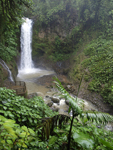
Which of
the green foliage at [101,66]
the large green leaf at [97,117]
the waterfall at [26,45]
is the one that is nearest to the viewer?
the large green leaf at [97,117]

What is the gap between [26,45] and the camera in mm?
17469

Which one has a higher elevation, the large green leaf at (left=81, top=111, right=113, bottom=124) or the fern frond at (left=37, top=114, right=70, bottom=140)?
the large green leaf at (left=81, top=111, right=113, bottom=124)

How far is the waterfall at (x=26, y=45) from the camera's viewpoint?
17109 millimetres

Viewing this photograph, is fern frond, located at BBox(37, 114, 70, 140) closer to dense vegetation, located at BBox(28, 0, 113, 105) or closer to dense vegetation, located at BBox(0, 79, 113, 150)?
dense vegetation, located at BBox(0, 79, 113, 150)

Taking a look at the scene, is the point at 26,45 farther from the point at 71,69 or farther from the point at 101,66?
the point at 101,66

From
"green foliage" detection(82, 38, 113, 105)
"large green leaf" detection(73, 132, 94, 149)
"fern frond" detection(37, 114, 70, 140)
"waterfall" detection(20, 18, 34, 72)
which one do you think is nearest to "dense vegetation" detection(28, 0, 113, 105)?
"green foliage" detection(82, 38, 113, 105)

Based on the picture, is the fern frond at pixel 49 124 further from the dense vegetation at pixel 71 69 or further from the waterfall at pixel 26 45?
the waterfall at pixel 26 45

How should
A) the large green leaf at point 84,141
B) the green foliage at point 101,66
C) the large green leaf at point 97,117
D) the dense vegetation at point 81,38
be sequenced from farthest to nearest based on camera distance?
the dense vegetation at point 81,38, the green foliage at point 101,66, the large green leaf at point 97,117, the large green leaf at point 84,141

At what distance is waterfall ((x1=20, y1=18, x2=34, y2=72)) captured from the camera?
1711 centimetres

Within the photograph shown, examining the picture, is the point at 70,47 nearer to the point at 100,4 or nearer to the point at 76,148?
the point at 100,4

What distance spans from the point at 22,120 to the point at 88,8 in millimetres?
17421

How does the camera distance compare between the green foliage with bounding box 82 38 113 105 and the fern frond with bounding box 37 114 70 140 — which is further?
the green foliage with bounding box 82 38 113 105

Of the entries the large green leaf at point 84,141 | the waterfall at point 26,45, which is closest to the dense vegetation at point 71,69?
the large green leaf at point 84,141

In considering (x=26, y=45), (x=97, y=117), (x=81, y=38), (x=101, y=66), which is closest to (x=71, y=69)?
(x=101, y=66)
